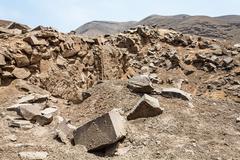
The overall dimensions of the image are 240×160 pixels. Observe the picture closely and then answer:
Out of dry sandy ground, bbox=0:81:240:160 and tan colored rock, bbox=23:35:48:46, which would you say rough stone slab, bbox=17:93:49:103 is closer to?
dry sandy ground, bbox=0:81:240:160

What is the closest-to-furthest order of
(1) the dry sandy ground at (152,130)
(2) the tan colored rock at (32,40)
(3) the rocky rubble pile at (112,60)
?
(1) the dry sandy ground at (152,130)
(3) the rocky rubble pile at (112,60)
(2) the tan colored rock at (32,40)

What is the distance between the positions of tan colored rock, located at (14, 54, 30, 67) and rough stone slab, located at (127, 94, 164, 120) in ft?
10.5

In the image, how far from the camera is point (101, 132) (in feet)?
23.2

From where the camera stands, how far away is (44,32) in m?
10.6

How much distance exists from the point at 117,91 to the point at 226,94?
10.7 meters

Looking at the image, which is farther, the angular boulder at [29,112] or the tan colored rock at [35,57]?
the tan colored rock at [35,57]

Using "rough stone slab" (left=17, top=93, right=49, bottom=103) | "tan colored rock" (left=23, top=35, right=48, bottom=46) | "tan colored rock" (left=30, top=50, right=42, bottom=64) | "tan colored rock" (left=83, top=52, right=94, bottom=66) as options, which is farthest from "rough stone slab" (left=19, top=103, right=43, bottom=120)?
"tan colored rock" (left=83, top=52, right=94, bottom=66)

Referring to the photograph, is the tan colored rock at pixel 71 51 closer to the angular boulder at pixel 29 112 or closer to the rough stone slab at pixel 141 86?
the rough stone slab at pixel 141 86

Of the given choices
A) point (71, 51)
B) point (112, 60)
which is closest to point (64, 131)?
point (71, 51)

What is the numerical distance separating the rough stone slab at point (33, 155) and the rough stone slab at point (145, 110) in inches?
93.8

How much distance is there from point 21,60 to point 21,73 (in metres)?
0.33

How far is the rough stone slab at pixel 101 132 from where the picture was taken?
275 inches

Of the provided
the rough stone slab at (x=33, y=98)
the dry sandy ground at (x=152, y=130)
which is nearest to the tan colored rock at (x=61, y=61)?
the dry sandy ground at (x=152, y=130)

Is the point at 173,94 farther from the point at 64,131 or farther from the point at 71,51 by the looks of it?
the point at 71,51
